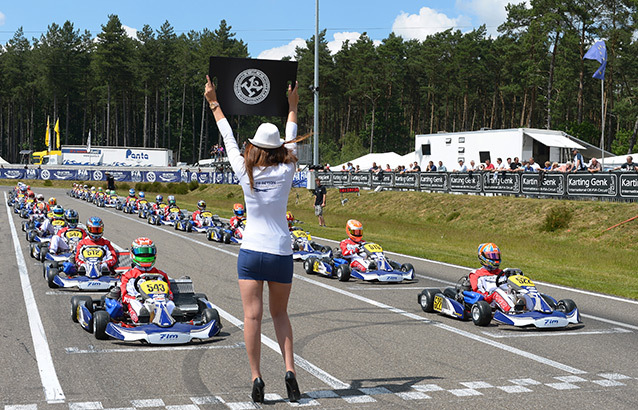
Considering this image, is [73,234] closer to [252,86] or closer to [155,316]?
[155,316]

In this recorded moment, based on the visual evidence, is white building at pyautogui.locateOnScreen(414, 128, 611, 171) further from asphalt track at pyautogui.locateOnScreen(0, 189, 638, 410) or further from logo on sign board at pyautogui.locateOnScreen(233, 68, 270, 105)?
asphalt track at pyautogui.locateOnScreen(0, 189, 638, 410)

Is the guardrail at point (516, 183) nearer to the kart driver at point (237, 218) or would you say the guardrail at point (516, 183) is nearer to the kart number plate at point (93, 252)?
the kart driver at point (237, 218)

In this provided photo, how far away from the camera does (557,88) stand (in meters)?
70.0

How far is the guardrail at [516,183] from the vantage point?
23406 mm

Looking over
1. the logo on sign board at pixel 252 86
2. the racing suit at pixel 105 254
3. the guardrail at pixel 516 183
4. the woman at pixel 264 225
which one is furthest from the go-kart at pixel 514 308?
the logo on sign board at pixel 252 86

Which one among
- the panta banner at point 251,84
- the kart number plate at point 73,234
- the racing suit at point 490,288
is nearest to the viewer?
the racing suit at point 490,288

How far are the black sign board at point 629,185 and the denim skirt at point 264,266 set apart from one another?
66.1 feet

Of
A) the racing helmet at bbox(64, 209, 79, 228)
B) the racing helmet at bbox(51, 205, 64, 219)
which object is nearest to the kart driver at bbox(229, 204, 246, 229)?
the racing helmet at bbox(51, 205, 64, 219)

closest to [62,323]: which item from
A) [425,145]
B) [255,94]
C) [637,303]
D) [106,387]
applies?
[106,387]

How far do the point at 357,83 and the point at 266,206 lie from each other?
90.9 metres

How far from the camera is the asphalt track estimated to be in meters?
5.67

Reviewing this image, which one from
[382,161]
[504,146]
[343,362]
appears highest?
[504,146]

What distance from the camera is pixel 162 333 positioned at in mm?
7652

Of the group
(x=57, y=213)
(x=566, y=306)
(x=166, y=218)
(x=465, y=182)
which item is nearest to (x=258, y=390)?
(x=566, y=306)
